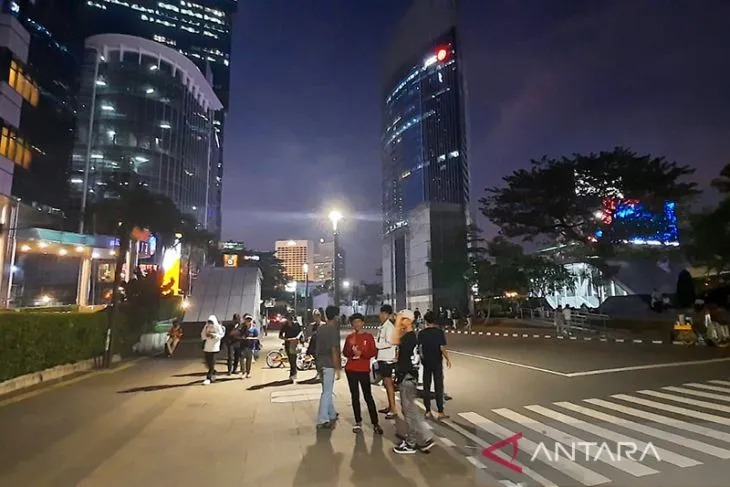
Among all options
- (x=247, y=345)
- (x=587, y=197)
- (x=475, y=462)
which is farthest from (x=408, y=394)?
(x=587, y=197)

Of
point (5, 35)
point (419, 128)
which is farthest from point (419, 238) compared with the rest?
point (5, 35)

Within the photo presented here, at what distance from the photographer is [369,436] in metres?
6.61

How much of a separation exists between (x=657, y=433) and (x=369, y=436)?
158 inches

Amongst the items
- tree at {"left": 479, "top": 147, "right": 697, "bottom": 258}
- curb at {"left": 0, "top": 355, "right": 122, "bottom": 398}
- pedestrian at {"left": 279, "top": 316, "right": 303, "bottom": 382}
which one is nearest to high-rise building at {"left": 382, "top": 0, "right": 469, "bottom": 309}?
tree at {"left": 479, "top": 147, "right": 697, "bottom": 258}

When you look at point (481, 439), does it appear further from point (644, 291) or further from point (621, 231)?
point (644, 291)

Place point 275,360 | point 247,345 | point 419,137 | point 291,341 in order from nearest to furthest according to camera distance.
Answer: point 291,341
point 247,345
point 275,360
point 419,137

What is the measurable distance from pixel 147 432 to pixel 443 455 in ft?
14.8

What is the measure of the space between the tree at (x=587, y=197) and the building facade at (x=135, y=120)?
157 feet

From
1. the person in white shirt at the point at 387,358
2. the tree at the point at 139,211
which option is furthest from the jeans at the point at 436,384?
the tree at the point at 139,211

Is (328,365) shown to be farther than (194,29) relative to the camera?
No

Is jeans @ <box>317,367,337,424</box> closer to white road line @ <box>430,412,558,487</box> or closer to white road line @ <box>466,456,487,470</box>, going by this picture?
white road line @ <box>430,412,558,487</box>

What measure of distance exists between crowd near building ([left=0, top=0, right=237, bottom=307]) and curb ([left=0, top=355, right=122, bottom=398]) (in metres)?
16.1

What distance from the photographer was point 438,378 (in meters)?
7.91

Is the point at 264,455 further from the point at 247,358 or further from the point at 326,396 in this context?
the point at 247,358
